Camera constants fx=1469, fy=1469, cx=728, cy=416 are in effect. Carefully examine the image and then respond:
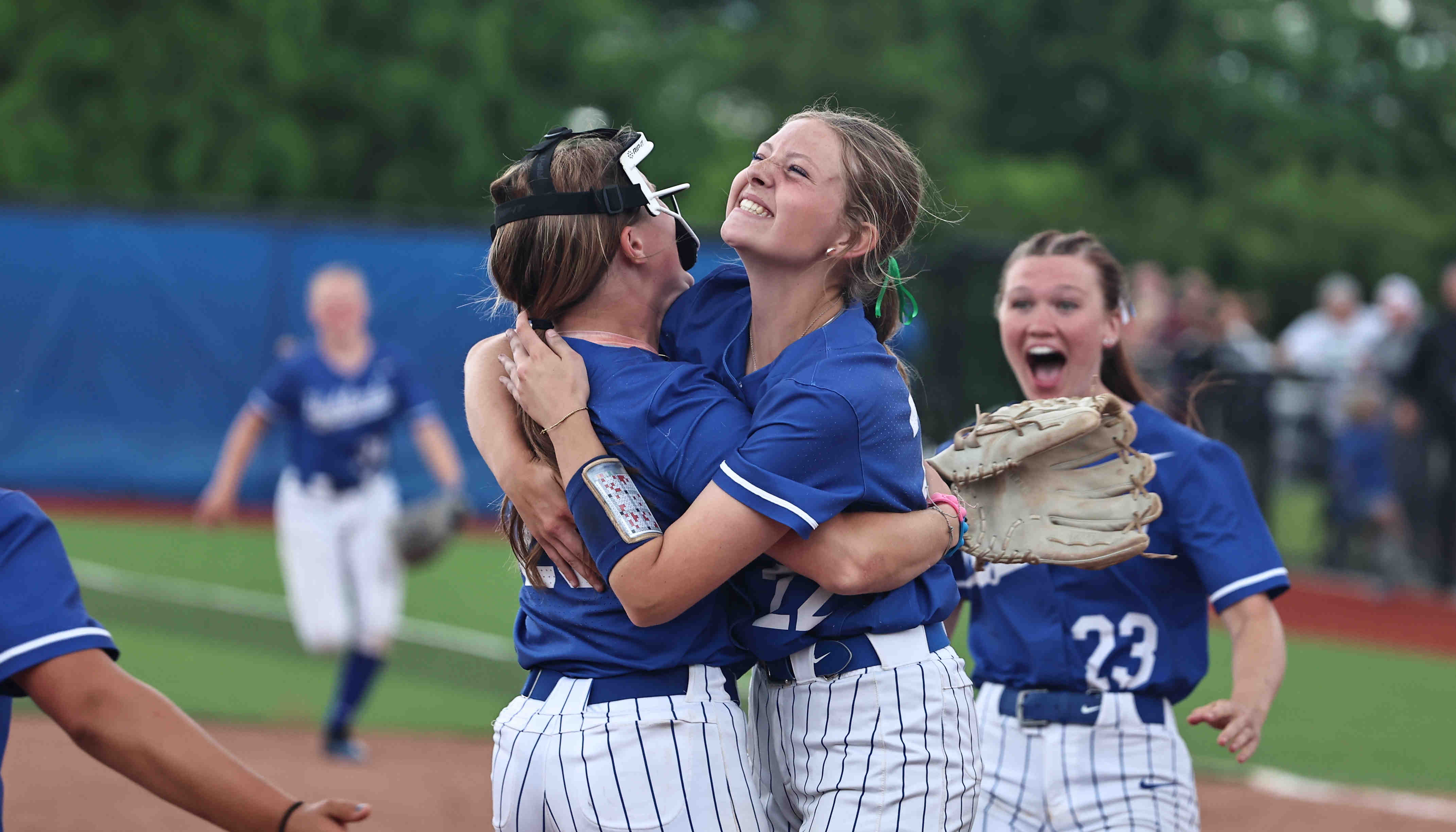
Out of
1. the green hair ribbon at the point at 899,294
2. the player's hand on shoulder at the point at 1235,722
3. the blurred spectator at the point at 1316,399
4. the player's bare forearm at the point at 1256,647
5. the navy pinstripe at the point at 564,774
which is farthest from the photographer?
the blurred spectator at the point at 1316,399

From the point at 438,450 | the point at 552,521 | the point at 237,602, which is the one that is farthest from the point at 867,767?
the point at 237,602

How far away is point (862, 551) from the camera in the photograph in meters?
2.26

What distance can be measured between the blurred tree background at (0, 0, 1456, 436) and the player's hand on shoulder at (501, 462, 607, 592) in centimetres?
1270

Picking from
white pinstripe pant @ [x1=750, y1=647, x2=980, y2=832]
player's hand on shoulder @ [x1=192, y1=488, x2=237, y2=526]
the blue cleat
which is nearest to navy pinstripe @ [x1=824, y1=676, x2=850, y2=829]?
white pinstripe pant @ [x1=750, y1=647, x2=980, y2=832]

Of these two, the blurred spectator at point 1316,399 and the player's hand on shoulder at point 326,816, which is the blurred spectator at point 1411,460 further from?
the player's hand on shoulder at point 326,816

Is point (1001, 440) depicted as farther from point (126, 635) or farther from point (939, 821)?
point (126, 635)

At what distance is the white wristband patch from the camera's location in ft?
7.22

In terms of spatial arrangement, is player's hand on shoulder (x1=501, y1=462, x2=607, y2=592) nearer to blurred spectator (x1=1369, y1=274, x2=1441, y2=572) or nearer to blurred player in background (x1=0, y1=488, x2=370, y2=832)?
blurred player in background (x1=0, y1=488, x2=370, y2=832)

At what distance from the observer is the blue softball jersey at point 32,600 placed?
1.97m

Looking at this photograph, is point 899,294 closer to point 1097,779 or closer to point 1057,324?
point 1057,324

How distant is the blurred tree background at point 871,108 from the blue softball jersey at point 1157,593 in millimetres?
11794

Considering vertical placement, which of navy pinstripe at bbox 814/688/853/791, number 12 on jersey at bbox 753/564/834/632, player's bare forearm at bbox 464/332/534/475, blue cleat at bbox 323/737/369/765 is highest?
player's bare forearm at bbox 464/332/534/475

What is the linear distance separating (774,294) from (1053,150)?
3433 centimetres

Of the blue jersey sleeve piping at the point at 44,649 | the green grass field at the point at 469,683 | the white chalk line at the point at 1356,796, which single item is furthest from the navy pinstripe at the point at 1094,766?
the green grass field at the point at 469,683
